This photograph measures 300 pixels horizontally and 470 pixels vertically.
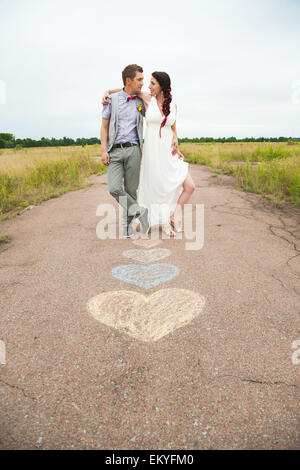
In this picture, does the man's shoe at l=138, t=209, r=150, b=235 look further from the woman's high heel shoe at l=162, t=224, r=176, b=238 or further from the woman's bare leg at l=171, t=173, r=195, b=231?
the woman's bare leg at l=171, t=173, r=195, b=231

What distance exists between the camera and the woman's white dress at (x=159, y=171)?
11.8ft

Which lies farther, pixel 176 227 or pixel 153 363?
pixel 176 227

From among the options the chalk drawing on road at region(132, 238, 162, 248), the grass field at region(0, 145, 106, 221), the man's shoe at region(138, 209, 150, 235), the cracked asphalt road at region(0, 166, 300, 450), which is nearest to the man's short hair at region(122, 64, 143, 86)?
the man's shoe at region(138, 209, 150, 235)

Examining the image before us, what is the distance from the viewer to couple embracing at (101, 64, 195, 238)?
335 cm

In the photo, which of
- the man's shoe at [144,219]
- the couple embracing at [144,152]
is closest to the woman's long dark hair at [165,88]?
the couple embracing at [144,152]

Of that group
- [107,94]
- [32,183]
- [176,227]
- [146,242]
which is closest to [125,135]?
[107,94]

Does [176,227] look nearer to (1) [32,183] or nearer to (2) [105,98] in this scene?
(2) [105,98]

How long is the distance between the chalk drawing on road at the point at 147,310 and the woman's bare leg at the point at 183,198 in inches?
70.5

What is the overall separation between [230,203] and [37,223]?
12.7 ft

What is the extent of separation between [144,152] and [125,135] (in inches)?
16.2

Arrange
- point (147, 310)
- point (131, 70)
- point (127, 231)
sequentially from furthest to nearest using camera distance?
point (127, 231) < point (131, 70) < point (147, 310)

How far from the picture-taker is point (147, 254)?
3447 millimetres

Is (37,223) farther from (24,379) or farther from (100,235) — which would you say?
(24,379)

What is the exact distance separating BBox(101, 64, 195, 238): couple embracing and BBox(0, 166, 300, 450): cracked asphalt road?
0.89 metres
